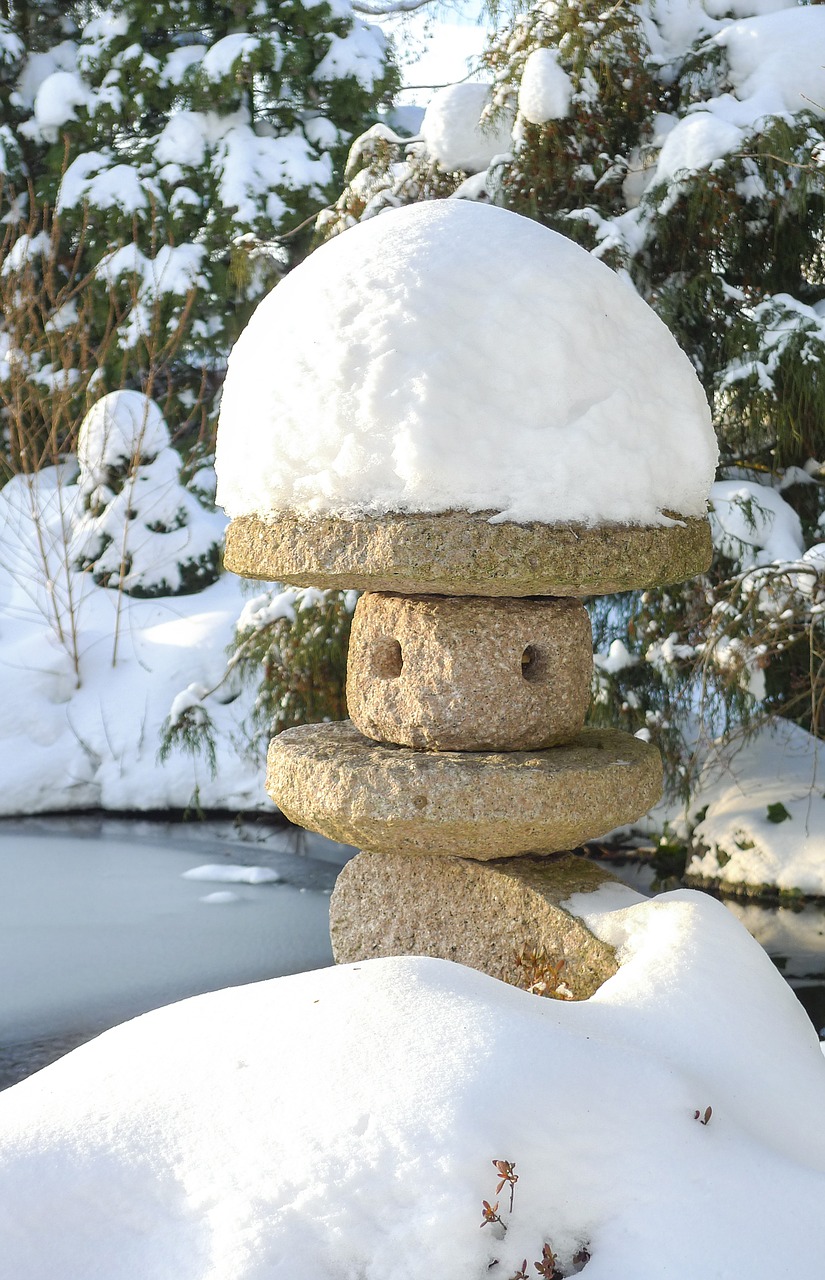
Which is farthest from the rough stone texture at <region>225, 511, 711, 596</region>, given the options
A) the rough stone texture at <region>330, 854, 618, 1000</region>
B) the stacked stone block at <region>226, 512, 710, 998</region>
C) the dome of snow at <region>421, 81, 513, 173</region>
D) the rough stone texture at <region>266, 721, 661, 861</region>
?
the dome of snow at <region>421, 81, 513, 173</region>

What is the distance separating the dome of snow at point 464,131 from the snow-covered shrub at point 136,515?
277 cm

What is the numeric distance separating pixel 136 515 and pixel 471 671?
4620 millimetres

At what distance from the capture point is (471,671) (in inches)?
115

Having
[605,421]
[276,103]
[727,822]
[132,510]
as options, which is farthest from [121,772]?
[276,103]

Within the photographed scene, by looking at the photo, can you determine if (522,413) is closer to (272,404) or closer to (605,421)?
(605,421)

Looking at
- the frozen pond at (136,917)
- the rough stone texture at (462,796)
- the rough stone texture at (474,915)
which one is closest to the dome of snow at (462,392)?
the rough stone texture at (462,796)

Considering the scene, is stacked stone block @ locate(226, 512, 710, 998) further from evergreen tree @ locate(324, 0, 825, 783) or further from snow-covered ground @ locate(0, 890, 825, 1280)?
evergreen tree @ locate(324, 0, 825, 783)

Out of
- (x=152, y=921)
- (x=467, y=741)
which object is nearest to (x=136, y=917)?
(x=152, y=921)

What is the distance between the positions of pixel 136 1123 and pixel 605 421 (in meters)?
1.71

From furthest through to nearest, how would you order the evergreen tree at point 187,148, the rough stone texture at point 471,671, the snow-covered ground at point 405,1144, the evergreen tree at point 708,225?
the evergreen tree at point 187,148 < the evergreen tree at point 708,225 < the rough stone texture at point 471,671 < the snow-covered ground at point 405,1144

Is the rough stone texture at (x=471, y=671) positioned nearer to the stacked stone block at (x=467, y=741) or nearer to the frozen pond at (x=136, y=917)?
the stacked stone block at (x=467, y=741)

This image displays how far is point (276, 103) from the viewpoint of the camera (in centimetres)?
901

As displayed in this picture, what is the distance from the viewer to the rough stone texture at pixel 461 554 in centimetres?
261

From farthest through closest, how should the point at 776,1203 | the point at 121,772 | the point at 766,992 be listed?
1. the point at 121,772
2. the point at 766,992
3. the point at 776,1203
